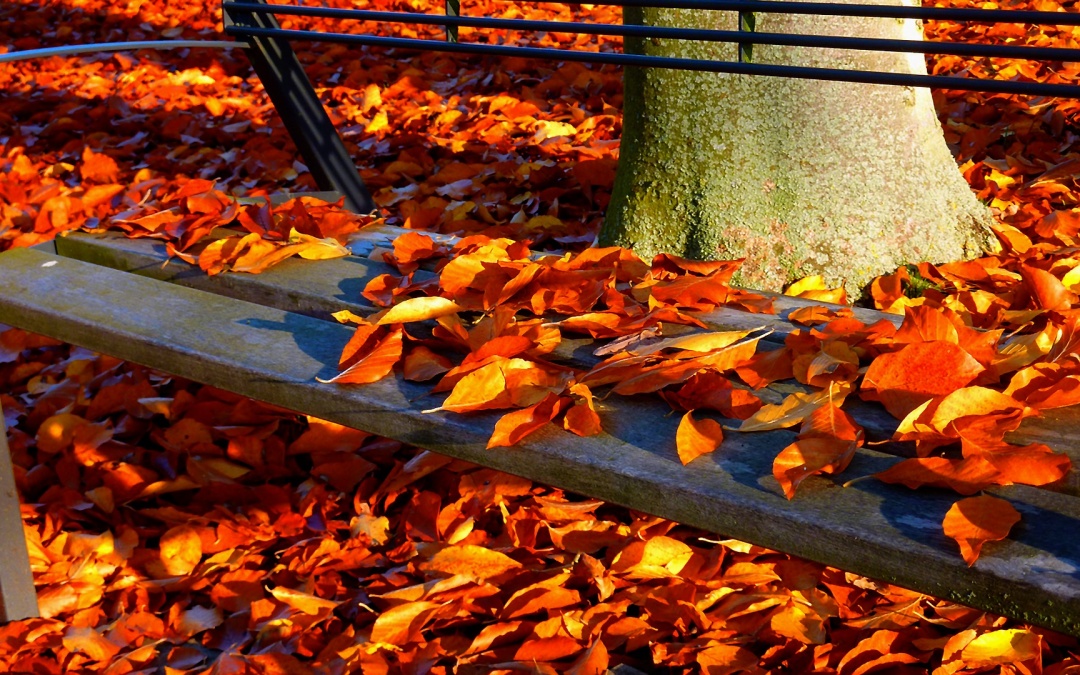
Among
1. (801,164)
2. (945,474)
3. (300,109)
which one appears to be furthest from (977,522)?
(300,109)

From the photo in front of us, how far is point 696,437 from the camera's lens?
1081mm

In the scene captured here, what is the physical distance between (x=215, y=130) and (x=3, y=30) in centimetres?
275

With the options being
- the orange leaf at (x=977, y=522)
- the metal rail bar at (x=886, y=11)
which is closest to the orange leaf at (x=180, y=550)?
the metal rail bar at (x=886, y=11)

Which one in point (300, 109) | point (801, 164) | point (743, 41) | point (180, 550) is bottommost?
point (180, 550)

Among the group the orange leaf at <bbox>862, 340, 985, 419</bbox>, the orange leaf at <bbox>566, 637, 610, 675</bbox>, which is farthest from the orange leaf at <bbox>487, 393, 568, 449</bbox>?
the orange leaf at <bbox>566, 637, 610, 675</bbox>

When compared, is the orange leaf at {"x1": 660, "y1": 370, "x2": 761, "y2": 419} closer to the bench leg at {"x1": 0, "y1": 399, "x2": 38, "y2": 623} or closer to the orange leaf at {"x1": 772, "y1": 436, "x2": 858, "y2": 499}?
the orange leaf at {"x1": 772, "y1": 436, "x2": 858, "y2": 499}

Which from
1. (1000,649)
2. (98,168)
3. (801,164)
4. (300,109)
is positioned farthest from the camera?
(98,168)

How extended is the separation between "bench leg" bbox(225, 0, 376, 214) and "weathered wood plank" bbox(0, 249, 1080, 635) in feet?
2.81

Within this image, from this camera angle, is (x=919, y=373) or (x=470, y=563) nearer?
(x=919, y=373)

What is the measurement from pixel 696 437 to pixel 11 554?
1323mm

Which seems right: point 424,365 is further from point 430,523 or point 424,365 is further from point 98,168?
point 98,168

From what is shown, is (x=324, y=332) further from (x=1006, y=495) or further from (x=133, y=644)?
(x=1006, y=495)

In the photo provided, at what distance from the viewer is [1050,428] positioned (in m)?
1.07

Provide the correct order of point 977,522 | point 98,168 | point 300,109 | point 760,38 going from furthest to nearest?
point 98,168
point 300,109
point 760,38
point 977,522
